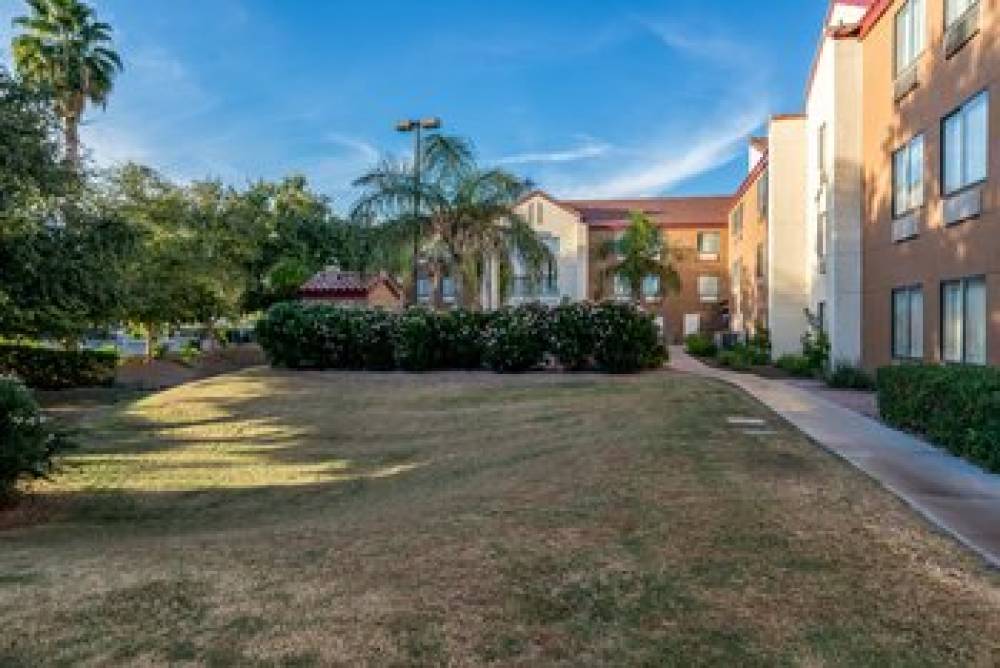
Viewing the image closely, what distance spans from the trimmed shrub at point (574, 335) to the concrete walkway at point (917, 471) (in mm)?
4646

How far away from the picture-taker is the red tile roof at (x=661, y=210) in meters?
51.3

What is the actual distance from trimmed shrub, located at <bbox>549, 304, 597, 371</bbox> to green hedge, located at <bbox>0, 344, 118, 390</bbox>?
46.0ft

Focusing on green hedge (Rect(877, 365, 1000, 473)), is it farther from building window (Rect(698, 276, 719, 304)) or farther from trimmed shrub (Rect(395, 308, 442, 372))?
building window (Rect(698, 276, 719, 304))

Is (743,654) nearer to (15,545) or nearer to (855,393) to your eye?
(15,545)

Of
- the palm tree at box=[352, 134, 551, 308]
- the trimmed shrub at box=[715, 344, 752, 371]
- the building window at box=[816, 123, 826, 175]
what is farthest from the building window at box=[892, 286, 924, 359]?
the palm tree at box=[352, 134, 551, 308]

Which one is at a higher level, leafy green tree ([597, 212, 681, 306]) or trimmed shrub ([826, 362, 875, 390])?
leafy green tree ([597, 212, 681, 306])

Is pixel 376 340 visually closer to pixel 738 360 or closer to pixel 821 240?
pixel 738 360

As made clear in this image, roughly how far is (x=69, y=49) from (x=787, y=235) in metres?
29.3

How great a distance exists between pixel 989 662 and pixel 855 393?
15566 millimetres

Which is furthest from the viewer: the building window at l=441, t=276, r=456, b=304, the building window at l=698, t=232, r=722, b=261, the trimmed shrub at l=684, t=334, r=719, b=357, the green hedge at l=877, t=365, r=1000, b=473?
the building window at l=698, t=232, r=722, b=261

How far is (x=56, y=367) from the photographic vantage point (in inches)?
936

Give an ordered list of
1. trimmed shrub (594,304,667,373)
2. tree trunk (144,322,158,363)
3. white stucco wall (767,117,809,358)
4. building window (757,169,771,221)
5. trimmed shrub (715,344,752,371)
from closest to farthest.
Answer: trimmed shrub (594,304,667,373) < trimmed shrub (715,344,752,371) < white stucco wall (767,117,809,358) < tree trunk (144,322,158,363) < building window (757,169,771,221)

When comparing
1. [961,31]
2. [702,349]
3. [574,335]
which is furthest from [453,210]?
[702,349]

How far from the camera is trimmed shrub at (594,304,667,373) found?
60.8 ft
